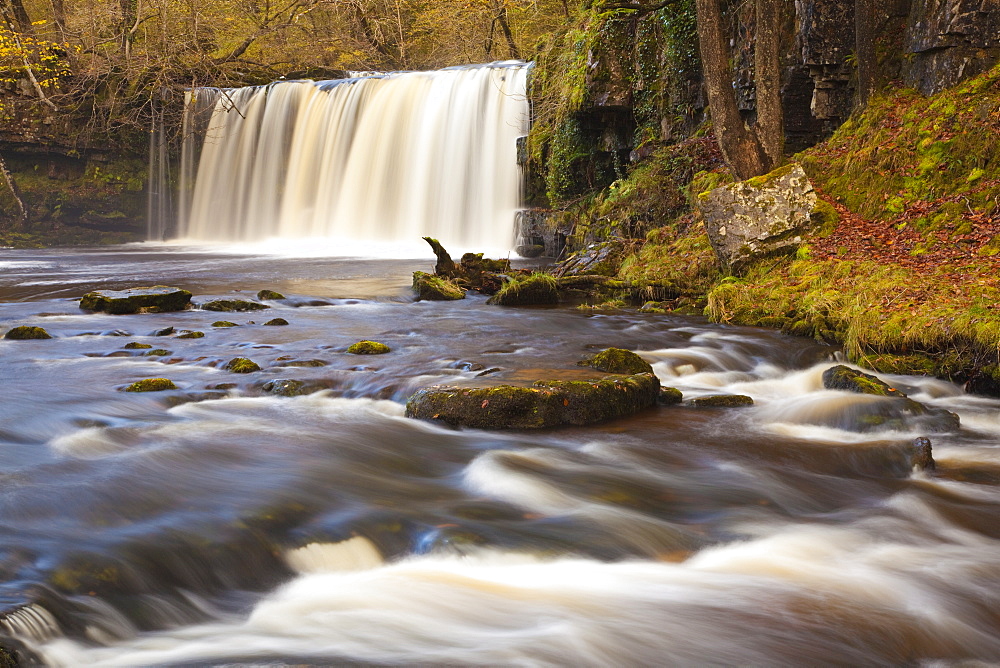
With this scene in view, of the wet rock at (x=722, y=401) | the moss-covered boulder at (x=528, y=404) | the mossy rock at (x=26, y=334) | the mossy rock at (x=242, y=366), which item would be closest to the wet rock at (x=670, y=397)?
the wet rock at (x=722, y=401)

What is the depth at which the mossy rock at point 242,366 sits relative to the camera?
7434 millimetres

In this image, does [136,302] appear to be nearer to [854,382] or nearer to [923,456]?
[854,382]

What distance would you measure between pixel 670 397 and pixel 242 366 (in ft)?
12.5

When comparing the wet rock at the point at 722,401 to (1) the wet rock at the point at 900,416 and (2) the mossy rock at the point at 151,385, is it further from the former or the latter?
(2) the mossy rock at the point at 151,385

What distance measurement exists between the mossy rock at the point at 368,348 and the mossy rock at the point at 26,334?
3.81m

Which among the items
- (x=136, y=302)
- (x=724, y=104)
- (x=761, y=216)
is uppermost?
(x=724, y=104)

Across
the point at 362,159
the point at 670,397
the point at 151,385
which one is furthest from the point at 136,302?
the point at 362,159

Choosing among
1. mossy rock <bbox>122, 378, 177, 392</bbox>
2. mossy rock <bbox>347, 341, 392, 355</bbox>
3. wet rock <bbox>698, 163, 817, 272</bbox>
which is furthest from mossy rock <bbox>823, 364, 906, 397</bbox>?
mossy rock <bbox>122, 378, 177, 392</bbox>

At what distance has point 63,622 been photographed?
2996 millimetres

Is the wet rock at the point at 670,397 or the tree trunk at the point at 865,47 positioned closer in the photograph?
the wet rock at the point at 670,397

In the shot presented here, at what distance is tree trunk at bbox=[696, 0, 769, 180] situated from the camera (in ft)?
35.4

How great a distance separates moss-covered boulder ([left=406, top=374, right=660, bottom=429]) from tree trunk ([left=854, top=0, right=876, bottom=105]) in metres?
7.83

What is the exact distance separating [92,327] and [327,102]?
1668 cm

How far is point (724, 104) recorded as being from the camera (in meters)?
10.8
